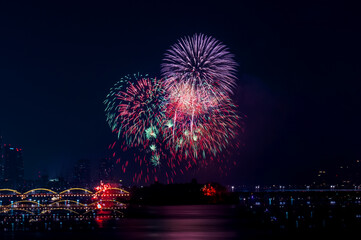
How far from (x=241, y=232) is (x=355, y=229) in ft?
59.3

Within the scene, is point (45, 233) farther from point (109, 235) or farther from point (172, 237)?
point (172, 237)

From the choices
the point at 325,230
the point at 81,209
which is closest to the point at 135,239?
the point at 325,230

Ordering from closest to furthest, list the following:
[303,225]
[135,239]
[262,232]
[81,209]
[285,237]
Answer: [285,237] < [135,239] < [262,232] < [303,225] < [81,209]

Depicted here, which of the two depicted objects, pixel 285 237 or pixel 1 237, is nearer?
pixel 285 237

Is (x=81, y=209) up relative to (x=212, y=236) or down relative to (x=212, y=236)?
up

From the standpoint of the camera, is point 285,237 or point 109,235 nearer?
point 285,237

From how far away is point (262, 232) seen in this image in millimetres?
85750

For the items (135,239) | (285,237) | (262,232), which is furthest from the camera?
(262,232)

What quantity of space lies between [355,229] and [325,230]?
507cm

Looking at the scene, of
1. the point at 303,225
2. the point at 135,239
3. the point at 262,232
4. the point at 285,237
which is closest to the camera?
the point at 285,237

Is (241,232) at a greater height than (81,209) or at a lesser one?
lesser

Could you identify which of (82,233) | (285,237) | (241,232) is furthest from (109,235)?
(285,237)

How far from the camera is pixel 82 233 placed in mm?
87938

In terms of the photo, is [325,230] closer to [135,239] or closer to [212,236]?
[212,236]
